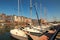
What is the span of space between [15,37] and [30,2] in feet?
48.0

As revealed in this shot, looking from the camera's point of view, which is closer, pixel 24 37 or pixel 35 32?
pixel 24 37

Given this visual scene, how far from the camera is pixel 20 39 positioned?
32.2 meters

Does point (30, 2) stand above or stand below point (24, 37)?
above

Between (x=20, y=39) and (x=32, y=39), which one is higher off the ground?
(x=32, y=39)

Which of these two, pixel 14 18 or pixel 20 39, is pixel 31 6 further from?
pixel 14 18

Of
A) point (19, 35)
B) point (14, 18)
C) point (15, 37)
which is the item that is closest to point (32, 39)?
point (19, 35)

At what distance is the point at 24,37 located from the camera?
101 ft

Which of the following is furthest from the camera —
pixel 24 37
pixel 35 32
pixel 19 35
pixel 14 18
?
pixel 14 18

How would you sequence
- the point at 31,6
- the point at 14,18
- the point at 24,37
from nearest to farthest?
the point at 24,37
the point at 31,6
the point at 14,18

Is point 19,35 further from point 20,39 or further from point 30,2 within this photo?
point 30,2

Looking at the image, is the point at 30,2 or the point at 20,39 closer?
the point at 20,39

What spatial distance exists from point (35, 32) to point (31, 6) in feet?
29.2

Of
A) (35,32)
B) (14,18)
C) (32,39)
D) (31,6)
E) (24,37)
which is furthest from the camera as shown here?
(14,18)

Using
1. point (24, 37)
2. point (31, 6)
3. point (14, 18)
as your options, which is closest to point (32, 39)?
point (24, 37)
